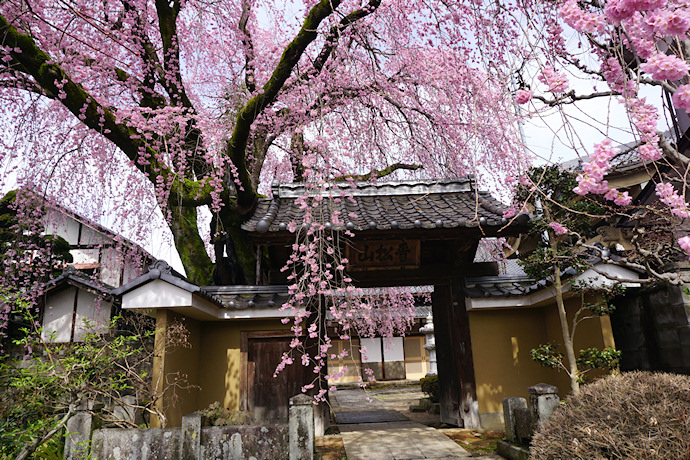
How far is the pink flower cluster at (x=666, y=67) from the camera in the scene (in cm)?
252

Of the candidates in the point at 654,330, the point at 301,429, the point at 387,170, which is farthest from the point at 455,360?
the point at 387,170

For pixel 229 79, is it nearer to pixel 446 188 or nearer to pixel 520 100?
pixel 446 188

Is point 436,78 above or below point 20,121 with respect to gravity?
above

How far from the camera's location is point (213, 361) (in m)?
7.28

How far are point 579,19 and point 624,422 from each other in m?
2.52

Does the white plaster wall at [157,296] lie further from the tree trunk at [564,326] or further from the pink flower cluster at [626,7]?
the pink flower cluster at [626,7]

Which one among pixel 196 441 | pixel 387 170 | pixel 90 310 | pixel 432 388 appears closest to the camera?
pixel 196 441

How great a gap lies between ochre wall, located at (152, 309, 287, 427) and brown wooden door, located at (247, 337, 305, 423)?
21 centimetres

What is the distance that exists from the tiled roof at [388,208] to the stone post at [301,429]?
6.90 feet

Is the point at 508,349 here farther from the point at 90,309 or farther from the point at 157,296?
the point at 90,309

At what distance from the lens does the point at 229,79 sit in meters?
9.12

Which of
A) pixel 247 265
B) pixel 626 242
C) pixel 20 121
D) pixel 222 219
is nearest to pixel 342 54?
pixel 222 219

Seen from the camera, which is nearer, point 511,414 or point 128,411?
point 128,411

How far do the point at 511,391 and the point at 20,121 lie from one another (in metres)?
9.43
